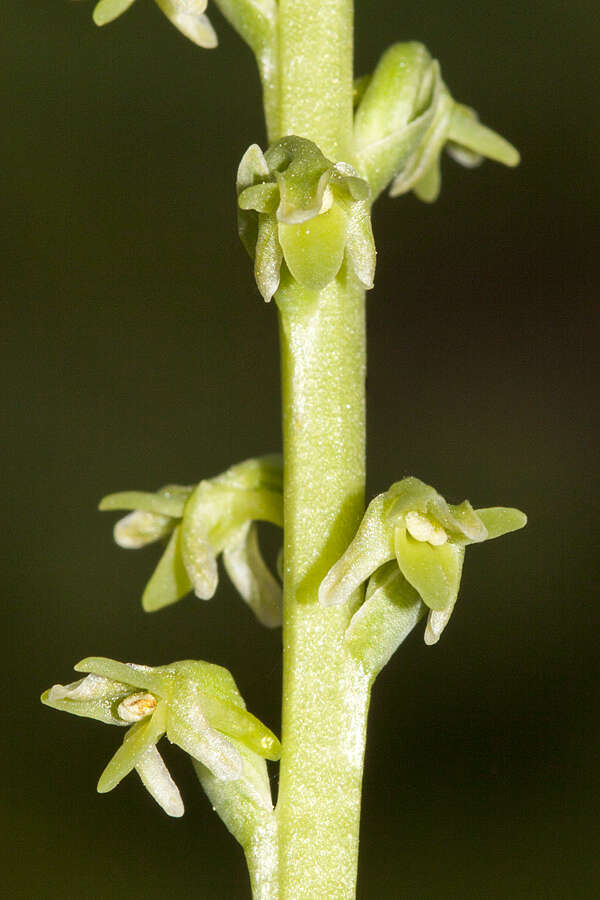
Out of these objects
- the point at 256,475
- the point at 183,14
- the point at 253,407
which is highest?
the point at 253,407

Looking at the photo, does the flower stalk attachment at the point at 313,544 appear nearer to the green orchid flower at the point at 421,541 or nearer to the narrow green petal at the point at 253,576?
the green orchid flower at the point at 421,541

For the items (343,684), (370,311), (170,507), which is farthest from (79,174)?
(343,684)

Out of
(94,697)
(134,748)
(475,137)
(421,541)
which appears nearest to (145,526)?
(94,697)

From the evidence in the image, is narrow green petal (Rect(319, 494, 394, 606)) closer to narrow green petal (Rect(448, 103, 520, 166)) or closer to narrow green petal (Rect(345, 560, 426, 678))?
narrow green petal (Rect(345, 560, 426, 678))

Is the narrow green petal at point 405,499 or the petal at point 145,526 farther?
the petal at point 145,526

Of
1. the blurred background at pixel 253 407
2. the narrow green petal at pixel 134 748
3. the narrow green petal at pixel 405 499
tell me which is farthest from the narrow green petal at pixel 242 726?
the blurred background at pixel 253 407

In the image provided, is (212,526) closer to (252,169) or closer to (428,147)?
(252,169)

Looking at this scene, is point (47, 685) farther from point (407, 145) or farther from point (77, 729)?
point (407, 145)
